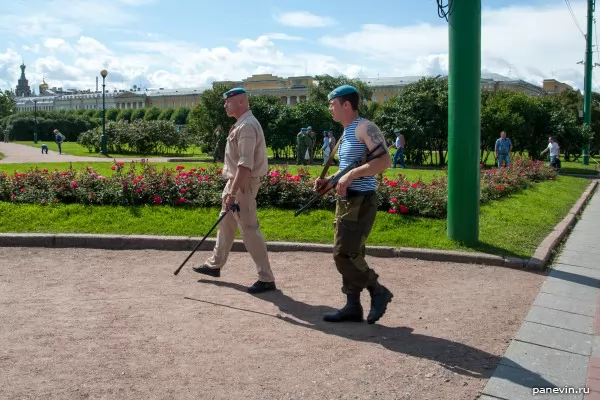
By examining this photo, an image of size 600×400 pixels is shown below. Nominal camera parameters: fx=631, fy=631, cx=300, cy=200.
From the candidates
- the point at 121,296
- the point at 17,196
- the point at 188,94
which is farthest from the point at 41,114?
the point at 121,296

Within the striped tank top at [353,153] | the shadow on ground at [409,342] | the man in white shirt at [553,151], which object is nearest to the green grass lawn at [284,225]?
the shadow on ground at [409,342]

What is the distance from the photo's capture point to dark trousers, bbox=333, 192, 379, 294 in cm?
466

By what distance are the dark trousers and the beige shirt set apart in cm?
125

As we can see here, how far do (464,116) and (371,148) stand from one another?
11.3ft

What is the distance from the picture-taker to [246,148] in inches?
223

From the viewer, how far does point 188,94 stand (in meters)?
132

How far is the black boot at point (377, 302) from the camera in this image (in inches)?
188

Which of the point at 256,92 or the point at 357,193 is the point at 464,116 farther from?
the point at 256,92

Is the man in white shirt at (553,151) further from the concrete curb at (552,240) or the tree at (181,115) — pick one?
the tree at (181,115)

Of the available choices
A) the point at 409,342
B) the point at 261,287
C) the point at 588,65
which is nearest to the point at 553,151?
the point at 588,65

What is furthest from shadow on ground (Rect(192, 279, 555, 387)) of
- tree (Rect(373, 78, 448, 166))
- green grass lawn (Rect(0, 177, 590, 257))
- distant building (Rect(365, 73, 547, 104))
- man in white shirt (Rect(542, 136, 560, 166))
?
distant building (Rect(365, 73, 547, 104))

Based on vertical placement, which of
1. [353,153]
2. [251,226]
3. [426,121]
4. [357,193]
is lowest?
[251,226]

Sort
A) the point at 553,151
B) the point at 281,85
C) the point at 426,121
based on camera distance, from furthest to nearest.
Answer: the point at 281,85 → the point at 426,121 → the point at 553,151

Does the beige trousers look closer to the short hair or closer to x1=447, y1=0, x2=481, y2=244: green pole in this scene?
the short hair
